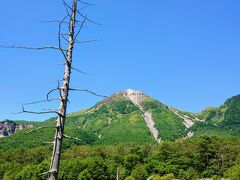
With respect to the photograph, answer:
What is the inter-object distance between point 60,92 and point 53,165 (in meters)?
2.30

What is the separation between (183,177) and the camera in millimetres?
96250

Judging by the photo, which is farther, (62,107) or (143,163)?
(143,163)

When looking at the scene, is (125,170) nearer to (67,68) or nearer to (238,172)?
(238,172)

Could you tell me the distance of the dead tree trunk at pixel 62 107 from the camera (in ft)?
38.4

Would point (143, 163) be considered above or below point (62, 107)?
above

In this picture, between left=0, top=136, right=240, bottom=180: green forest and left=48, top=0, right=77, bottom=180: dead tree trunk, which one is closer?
left=48, top=0, right=77, bottom=180: dead tree trunk

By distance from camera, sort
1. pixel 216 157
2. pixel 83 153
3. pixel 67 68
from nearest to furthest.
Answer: pixel 67 68 < pixel 216 157 < pixel 83 153

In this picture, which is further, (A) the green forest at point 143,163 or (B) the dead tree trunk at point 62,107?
(A) the green forest at point 143,163

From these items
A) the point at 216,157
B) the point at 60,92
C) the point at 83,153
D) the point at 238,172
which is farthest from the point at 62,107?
the point at 83,153

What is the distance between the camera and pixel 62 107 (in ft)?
40.2

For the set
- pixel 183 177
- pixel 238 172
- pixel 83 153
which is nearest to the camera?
pixel 238 172

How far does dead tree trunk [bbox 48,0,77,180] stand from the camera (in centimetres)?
1171

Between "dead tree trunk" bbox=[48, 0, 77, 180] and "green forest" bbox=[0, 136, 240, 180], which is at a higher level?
"green forest" bbox=[0, 136, 240, 180]

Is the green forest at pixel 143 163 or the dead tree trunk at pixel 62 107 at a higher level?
the green forest at pixel 143 163
